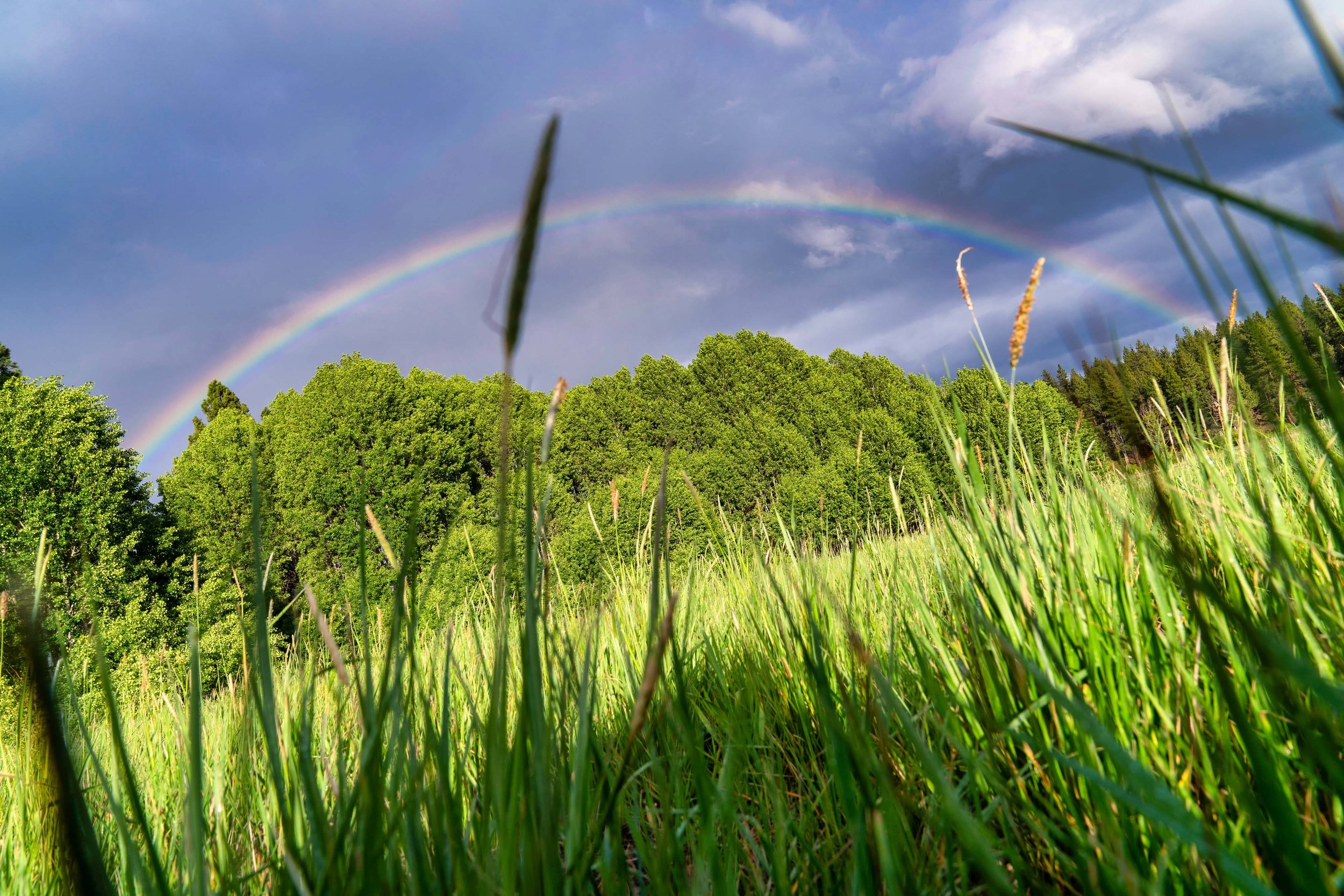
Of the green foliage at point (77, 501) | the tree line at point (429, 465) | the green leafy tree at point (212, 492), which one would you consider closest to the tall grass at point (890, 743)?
the tree line at point (429, 465)

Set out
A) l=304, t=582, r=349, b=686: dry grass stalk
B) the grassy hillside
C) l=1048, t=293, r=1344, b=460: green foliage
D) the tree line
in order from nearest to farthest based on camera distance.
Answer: l=1048, t=293, r=1344, b=460: green foliage < the grassy hillside < l=304, t=582, r=349, b=686: dry grass stalk < the tree line

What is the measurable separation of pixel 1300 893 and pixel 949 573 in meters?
0.83

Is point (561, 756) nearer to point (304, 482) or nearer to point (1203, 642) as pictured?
point (1203, 642)

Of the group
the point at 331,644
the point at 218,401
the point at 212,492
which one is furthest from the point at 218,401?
the point at 331,644

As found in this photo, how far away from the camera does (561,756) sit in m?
0.84

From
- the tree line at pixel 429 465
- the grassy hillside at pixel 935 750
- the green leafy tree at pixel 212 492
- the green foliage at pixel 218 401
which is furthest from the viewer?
the green foliage at pixel 218 401

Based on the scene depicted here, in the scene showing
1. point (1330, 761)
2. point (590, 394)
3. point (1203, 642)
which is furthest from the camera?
point (590, 394)

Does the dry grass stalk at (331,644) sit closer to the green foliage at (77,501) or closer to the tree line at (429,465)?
the tree line at (429,465)

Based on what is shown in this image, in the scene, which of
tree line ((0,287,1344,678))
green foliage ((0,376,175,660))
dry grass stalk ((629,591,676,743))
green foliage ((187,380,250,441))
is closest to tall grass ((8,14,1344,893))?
dry grass stalk ((629,591,676,743))

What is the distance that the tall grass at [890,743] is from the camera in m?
0.52

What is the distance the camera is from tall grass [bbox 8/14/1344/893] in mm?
519

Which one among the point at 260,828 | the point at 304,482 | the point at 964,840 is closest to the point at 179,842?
the point at 260,828

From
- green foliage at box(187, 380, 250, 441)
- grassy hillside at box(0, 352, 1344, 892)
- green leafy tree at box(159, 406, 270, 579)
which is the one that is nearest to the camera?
grassy hillside at box(0, 352, 1344, 892)

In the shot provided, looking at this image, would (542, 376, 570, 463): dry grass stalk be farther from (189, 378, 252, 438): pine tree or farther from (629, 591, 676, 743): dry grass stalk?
(189, 378, 252, 438): pine tree
